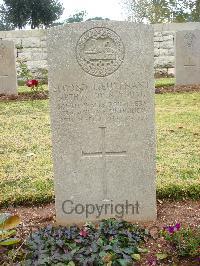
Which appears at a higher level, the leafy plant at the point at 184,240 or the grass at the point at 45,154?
the grass at the point at 45,154

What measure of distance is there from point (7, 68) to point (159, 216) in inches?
327

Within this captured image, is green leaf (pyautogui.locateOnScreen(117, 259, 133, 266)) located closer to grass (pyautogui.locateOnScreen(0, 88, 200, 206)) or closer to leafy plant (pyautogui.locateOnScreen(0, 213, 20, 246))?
leafy plant (pyautogui.locateOnScreen(0, 213, 20, 246))

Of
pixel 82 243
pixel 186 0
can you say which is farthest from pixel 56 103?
pixel 186 0

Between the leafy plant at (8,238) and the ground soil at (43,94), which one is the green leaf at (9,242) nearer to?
the leafy plant at (8,238)

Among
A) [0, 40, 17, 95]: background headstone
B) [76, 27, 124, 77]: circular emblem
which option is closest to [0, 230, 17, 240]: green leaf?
[76, 27, 124, 77]: circular emblem

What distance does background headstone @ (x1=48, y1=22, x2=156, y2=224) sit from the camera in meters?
3.07

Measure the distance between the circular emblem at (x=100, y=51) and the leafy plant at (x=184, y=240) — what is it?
1216 millimetres

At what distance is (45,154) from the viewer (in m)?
5.12

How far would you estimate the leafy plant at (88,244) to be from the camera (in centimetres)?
273

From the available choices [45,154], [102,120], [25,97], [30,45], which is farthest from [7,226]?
[30,45]

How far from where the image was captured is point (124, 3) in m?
29.7

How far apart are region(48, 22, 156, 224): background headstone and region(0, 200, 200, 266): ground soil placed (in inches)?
5.5

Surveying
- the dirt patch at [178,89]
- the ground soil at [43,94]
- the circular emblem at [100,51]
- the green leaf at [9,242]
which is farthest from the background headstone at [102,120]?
the dirt patch at [178,89]

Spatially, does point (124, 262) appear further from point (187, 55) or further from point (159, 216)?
point (187, 55)
